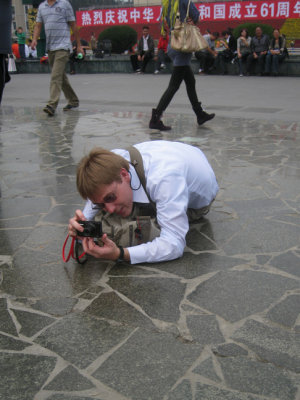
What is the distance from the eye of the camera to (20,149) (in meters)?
5.70

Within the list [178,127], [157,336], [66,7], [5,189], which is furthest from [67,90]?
[157,336]

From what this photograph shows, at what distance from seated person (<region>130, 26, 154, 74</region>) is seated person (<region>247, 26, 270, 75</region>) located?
162 inches

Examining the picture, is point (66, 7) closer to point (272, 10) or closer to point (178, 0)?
point (178, 0)

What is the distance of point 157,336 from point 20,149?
14.1 feet

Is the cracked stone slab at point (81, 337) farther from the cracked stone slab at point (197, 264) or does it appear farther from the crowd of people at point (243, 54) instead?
the crowd of people at point (243, 54)

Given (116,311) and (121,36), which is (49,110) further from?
(121,36)

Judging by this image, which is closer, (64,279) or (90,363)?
(90,363)

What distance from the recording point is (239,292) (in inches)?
90.5

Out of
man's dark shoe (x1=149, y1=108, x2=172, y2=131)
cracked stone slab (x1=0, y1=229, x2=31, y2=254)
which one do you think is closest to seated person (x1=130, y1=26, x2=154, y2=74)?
man's dark shoe (x1=149, y1=108, x2=172, y2=131)

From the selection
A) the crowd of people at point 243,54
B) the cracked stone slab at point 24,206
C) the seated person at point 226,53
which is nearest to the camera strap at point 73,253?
the cracked stone slab at point 24,206

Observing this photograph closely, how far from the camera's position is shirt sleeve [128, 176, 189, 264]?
2359mm

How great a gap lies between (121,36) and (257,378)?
85.3 feet

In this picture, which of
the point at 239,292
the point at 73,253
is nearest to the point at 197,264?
the point at 239,292

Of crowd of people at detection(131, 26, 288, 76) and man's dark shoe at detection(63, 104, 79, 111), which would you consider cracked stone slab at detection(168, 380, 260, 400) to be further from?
crowd of people at detection(131, 26, 288, 76)
